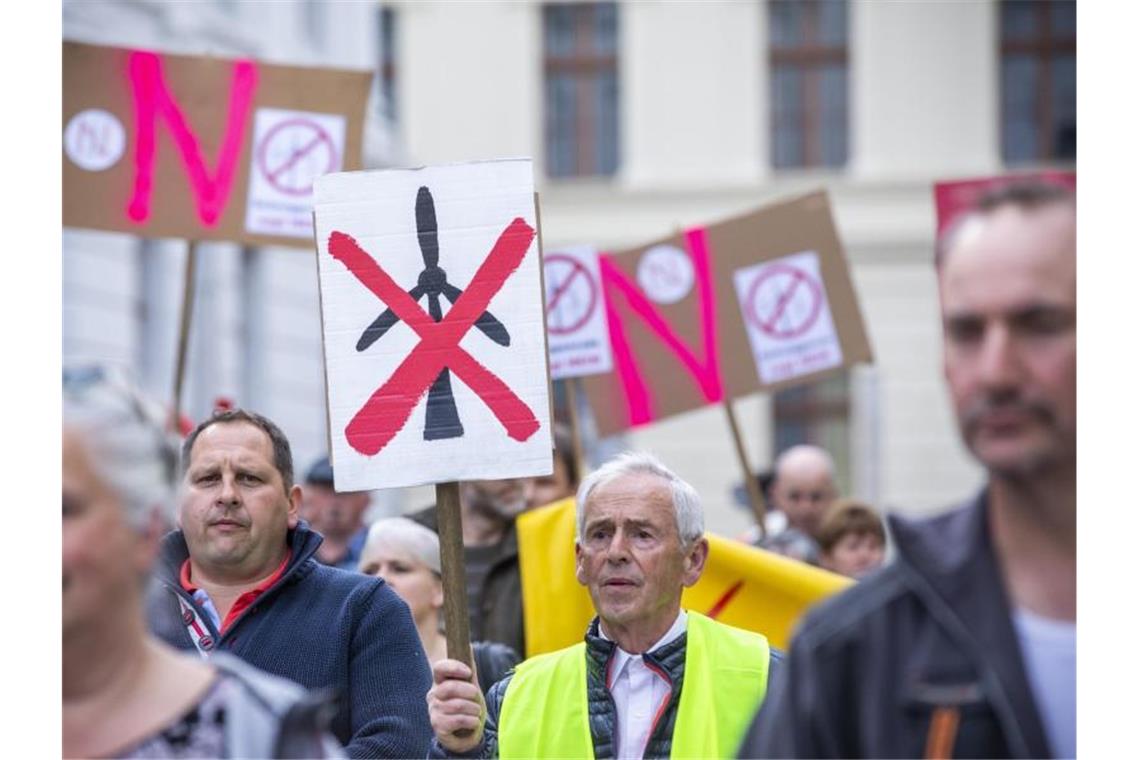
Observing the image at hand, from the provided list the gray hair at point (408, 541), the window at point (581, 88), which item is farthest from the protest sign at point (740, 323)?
the window at point (581, 88)

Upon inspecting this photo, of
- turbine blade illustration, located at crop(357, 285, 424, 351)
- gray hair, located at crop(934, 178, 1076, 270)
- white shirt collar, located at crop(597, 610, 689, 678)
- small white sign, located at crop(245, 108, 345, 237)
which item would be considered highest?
small white sign, located at crop(245, 108, 345, 237)

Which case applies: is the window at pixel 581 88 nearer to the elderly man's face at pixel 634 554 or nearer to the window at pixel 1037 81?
the window at pixel 1037 81

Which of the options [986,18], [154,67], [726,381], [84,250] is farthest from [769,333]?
[986,18]

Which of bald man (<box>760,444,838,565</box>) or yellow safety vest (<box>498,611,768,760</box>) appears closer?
yellow safety vest (<box>498,611,768,760</box>)

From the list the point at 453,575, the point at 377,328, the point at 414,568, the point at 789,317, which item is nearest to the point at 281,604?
the point at 453,575

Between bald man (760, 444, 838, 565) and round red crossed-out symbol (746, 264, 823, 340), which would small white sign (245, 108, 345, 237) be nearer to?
round red crossed-out symbol (746, 264, 823, 340)

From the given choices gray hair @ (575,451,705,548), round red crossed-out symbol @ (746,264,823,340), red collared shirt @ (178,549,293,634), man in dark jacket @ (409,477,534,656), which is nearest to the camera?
Result: red collared shirt @ (178,549,293,634)

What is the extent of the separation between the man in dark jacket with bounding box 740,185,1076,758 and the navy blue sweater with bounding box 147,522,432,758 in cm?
198

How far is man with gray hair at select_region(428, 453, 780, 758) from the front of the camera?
4.91 meters

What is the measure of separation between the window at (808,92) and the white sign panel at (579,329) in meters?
20.5

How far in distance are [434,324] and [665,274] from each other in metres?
5.21

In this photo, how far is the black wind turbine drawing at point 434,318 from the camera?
5.05 meters

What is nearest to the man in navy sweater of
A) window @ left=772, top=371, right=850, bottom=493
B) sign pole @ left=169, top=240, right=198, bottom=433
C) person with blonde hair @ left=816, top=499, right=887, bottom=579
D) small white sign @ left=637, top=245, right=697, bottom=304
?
sign pole @ left=169, top=240, right=198, bottom=433
